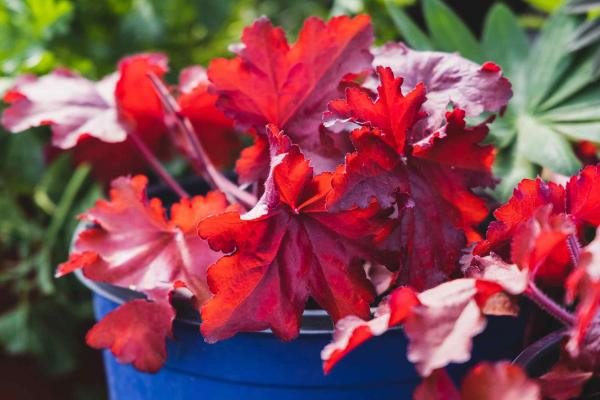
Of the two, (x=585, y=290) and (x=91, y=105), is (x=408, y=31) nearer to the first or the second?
(x=91, y=105)

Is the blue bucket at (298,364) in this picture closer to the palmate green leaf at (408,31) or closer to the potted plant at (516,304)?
the potted plant at (516,304)

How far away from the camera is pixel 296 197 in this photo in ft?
1.77

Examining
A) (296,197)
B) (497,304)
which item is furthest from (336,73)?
(497,304)

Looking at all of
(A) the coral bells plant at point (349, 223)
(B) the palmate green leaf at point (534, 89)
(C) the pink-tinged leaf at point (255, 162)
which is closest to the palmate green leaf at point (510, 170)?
(B) the palmate green leaf at point (534, 89)

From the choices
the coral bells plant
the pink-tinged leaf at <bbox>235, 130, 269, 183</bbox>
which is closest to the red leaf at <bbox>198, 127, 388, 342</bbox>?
the coral bells plant

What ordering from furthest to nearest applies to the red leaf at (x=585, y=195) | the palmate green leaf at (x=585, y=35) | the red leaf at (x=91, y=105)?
the palmate green leaf at (x=585, y=35) < the red leaf at (x=91, y=105) < the red leaf at (x=585, y=195)

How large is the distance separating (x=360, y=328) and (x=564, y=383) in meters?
0.13

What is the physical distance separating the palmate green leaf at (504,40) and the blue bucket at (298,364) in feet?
1.18

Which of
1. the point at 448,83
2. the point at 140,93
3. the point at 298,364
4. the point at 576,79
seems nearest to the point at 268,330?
the point at 298,364

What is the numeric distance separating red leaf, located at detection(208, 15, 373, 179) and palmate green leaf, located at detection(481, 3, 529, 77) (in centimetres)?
28

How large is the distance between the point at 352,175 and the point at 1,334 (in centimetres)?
91

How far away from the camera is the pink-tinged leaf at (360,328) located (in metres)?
0.44

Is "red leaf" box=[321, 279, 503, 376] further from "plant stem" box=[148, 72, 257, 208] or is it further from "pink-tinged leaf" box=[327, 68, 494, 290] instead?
"plant stem" box=[148, 72, 257, 208]

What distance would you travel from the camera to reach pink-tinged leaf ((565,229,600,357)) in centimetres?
42
